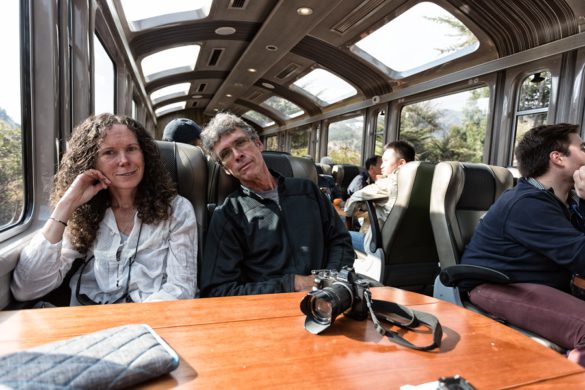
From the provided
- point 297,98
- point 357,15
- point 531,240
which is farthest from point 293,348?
point 297,98

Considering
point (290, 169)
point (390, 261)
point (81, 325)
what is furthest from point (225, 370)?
point (390, 261)

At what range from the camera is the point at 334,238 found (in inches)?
68.2

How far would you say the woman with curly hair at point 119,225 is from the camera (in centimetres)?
135

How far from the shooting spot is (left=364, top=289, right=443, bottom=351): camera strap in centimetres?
80

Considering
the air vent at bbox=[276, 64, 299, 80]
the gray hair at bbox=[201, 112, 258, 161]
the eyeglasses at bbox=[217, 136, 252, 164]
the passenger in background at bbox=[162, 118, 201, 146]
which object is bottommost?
the eyeglasses at bbox=[217, 136, 252, 164]

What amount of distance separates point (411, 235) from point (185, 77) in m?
7.73

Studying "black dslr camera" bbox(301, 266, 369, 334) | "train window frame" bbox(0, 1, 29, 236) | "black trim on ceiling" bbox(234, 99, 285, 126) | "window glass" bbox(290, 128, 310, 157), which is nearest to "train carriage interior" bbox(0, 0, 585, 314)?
"train window frame" bbox(0, 1, 29, 236)

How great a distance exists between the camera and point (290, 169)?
6.64ft

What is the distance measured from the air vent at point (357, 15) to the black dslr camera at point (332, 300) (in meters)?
4.55

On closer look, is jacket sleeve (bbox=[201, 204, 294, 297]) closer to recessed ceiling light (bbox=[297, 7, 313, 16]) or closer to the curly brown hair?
the curly brown hair

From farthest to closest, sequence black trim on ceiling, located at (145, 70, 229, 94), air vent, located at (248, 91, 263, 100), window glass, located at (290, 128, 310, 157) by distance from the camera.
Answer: window glass, located at (290, 128, 310, 157) < air vent, located at (248, 91, 263, 100) < black trim on ceiling, located at (145, 70, 229, 94)

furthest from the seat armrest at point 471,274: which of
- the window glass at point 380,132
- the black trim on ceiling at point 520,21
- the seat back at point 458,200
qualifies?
the window glass at point 380,132

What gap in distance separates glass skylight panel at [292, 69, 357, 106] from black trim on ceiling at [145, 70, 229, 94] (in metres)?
1.95

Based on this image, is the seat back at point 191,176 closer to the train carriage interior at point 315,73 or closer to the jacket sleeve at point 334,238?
the train carriage interior at point 315,73
